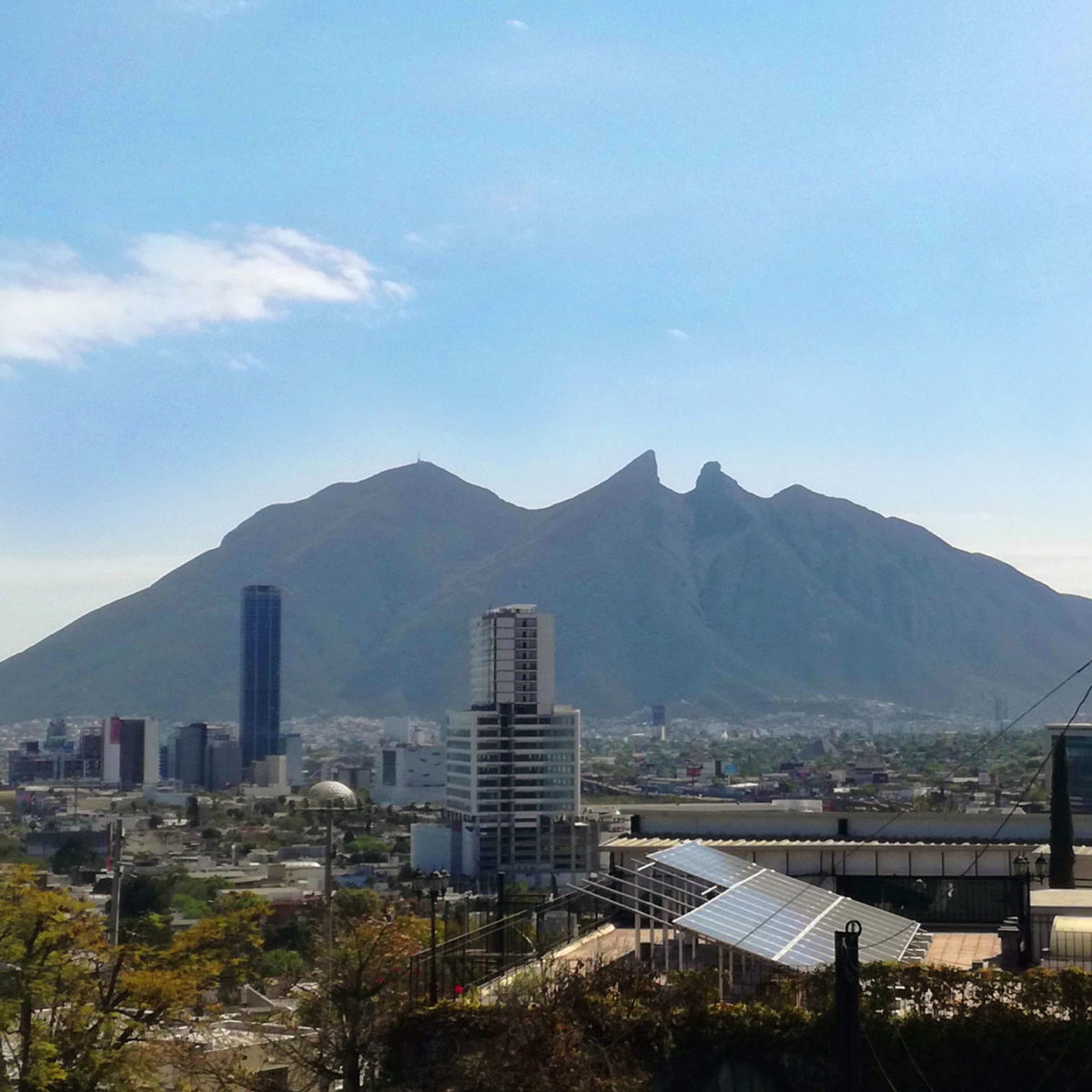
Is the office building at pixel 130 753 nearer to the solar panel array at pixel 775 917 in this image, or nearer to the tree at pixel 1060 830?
the tree at pixel 1060 830

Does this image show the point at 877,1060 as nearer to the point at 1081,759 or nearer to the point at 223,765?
the point at 1081,759

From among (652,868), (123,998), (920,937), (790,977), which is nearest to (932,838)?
(920,937)

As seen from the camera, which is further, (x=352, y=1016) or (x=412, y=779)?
(x=412, y=779)

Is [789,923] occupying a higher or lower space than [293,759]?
higher

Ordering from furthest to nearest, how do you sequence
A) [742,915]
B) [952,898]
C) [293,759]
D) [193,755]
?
[293,759] → [193,755] → [952,898] → [742,915]

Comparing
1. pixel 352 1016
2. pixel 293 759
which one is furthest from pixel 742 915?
pixel 293 759

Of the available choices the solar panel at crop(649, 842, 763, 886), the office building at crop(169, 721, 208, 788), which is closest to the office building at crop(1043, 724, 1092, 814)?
the solar panel at crop(649, 842, 763, 886)

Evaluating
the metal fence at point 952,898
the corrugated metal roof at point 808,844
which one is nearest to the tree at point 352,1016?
the corrugated metal roof at point 808,844
